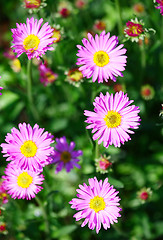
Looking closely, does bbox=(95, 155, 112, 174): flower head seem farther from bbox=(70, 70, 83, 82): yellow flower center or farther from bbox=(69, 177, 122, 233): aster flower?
bbox=(70, 70, 83, 82): yellow flower center

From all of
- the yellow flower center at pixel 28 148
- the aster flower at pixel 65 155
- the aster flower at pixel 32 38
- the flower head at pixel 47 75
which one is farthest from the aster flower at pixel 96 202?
the flower head at pixel 47 75

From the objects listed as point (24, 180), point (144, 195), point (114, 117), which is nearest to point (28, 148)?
point (24, 180)

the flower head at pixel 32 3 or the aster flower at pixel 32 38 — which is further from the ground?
the flower head at pixel 32 3

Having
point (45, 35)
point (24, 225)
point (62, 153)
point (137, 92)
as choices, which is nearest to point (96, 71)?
point (45, 35)

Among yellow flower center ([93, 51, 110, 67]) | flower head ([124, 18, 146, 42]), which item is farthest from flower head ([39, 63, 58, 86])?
flower head ([124, 18, 146, 42])

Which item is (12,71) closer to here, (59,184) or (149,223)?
(59,184)

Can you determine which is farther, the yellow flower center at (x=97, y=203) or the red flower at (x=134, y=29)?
the red flower at (x=134, y=29)

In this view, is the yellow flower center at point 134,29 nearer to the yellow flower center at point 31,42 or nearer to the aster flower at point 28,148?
the yellow flower center at point 31,42

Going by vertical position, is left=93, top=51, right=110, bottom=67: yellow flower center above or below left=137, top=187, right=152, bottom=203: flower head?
above
